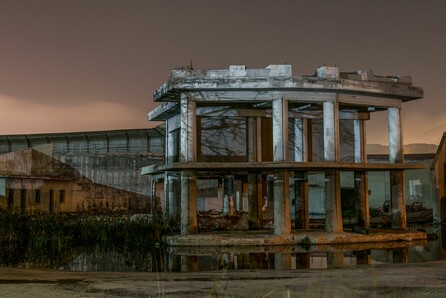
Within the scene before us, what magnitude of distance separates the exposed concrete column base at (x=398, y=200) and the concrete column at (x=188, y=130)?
970 centimetres

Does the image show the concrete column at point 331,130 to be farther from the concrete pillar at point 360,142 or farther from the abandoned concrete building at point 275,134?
the concrete pillar at point 360,142

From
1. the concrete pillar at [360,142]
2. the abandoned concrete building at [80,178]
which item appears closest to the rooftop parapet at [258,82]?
the concrete pillar at [360,142]

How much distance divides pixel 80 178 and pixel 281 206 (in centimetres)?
2001

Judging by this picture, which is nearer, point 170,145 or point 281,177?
point 281,177

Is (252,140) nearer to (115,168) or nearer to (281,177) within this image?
(281,177)

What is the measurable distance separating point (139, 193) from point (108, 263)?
75.2 ft

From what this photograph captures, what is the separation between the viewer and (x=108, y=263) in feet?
59.4

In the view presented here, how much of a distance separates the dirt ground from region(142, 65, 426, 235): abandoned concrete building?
38.8ft

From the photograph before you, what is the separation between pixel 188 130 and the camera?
2341 cm

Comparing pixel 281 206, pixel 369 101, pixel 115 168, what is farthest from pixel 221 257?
pixel 115 168

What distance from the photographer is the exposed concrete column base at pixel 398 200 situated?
2702 cm

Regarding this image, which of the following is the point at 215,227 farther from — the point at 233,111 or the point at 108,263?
the point at 108,263

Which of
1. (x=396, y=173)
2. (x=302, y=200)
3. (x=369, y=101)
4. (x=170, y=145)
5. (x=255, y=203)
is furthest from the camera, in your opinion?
(x=170, y=145)

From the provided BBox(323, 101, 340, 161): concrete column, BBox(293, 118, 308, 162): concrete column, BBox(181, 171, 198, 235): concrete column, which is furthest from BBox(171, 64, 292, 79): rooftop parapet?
BBox(293, 118, 308, 162): concrete column
